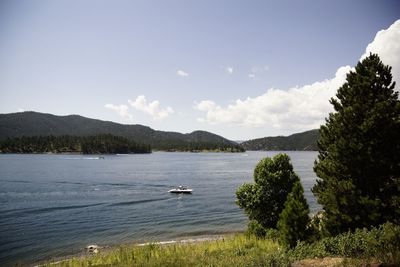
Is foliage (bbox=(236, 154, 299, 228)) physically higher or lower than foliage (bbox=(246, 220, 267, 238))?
higher

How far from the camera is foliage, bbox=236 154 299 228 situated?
35.7 metres

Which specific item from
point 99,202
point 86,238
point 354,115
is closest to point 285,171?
point 354,115

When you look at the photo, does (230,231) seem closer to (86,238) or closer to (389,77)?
(86,238)

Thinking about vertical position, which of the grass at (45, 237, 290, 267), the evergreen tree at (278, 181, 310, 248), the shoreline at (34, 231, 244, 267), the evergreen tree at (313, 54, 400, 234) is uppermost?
the evergreen tree at (313, 54, 400, 234)

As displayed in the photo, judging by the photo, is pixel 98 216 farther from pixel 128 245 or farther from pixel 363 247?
pixel 363 247

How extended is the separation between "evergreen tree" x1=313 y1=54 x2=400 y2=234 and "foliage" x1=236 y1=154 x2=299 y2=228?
10.3 m

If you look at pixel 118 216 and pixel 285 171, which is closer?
pixel 285 171

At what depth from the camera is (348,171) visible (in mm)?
24562

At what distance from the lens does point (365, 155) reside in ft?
77.8

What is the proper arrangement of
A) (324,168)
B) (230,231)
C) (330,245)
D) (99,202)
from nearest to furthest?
(330,245)
(324,168)
(230,231)
(99,202)

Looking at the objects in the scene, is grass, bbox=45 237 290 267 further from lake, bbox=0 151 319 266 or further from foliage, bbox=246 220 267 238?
lake, bbox=0 151 319 266

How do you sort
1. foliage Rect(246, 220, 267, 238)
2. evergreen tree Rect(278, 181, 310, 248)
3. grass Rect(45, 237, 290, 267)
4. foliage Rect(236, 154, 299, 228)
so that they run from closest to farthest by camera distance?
grass Rect(45, 237, 290, 267)
evergreen tree Rect(278, 181, 310, 248)
foliage Rect(246, 220, 267, 238)
foliage Rect(236, 154, 299, 228)

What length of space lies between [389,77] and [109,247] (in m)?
34.5

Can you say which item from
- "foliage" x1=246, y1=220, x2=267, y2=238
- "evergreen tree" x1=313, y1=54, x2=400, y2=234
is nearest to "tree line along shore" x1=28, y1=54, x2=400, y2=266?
"evergreen tree" x1=313, y1=54, x2=400, y2=234
